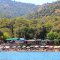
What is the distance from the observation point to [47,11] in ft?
434

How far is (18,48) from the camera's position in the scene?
68250mm

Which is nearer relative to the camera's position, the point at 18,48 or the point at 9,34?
the point at 18,48

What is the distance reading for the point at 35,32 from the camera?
77.3 m

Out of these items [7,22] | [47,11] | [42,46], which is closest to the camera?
[42,46]

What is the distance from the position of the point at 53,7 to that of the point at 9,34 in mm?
63068

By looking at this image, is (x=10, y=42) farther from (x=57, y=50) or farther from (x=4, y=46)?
(x=57, y=50)

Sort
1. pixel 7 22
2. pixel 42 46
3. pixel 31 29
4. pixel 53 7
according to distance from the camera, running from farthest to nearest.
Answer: pixel 53 7 < pixel 7 22 < pixel 31 29 < pixel 42 46

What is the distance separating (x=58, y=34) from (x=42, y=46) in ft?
22.7

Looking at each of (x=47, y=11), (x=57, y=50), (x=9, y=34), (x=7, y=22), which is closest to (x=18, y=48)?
(x=57, y=50)

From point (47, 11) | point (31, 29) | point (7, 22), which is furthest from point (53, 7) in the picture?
point (31, 29)

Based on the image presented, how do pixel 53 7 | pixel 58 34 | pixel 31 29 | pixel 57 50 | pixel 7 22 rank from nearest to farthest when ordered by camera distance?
pixel 57 50
pixel 58 34
pixel 31 29
pixel 7 22
pixel 53 7

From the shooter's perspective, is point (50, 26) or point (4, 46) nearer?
point (4, 46)

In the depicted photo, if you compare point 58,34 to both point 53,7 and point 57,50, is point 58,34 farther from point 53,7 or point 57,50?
point 53,7

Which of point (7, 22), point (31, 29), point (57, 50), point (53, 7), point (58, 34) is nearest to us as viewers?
point (57, 50)
